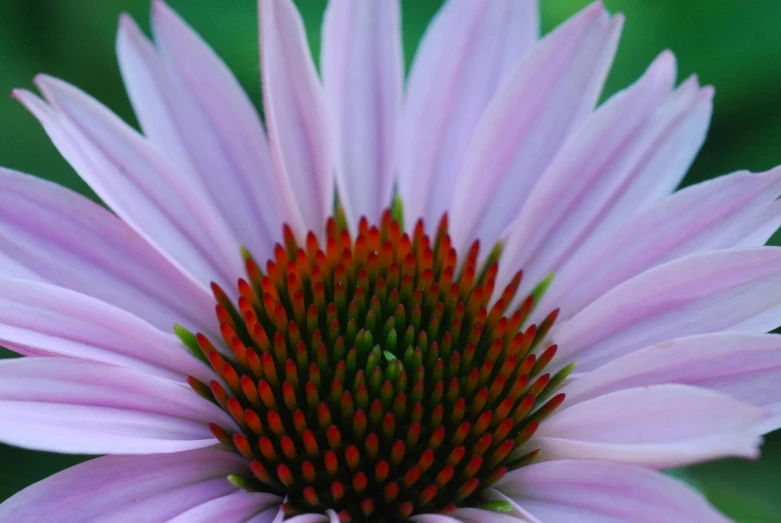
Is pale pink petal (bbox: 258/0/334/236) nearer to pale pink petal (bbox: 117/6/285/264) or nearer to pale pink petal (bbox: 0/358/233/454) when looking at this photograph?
pale pink petal (bbox: 117/6/285/264)

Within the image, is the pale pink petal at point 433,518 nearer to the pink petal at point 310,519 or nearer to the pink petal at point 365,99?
the pink petal at point 310,519

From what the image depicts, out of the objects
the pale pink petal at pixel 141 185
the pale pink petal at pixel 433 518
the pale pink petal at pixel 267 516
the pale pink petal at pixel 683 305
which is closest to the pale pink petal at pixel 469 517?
the pale pink petal at pixel 433 518

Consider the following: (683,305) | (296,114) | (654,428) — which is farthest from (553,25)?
(654,428)

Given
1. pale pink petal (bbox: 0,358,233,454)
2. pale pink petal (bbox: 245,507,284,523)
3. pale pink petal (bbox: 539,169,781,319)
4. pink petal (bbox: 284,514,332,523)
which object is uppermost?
pale pink petal (bbox: 539,169,781,319)

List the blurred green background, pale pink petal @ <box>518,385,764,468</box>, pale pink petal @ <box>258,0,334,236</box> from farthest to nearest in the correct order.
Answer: the blurred green background < pale pink petal @ <box>258,0,334,236</box> < pale pink petal @ <box>518,385,764,468</box>

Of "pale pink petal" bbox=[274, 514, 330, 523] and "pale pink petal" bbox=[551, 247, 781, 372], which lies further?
"pale pink petal" bbox=[551, 247, 781, 372]

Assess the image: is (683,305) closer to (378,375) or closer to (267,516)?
(378,375)

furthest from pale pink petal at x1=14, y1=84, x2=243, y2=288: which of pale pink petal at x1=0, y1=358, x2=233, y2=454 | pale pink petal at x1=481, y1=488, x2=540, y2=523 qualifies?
pale pink petal at x1=481, y1=488, x2=540, y2=523
